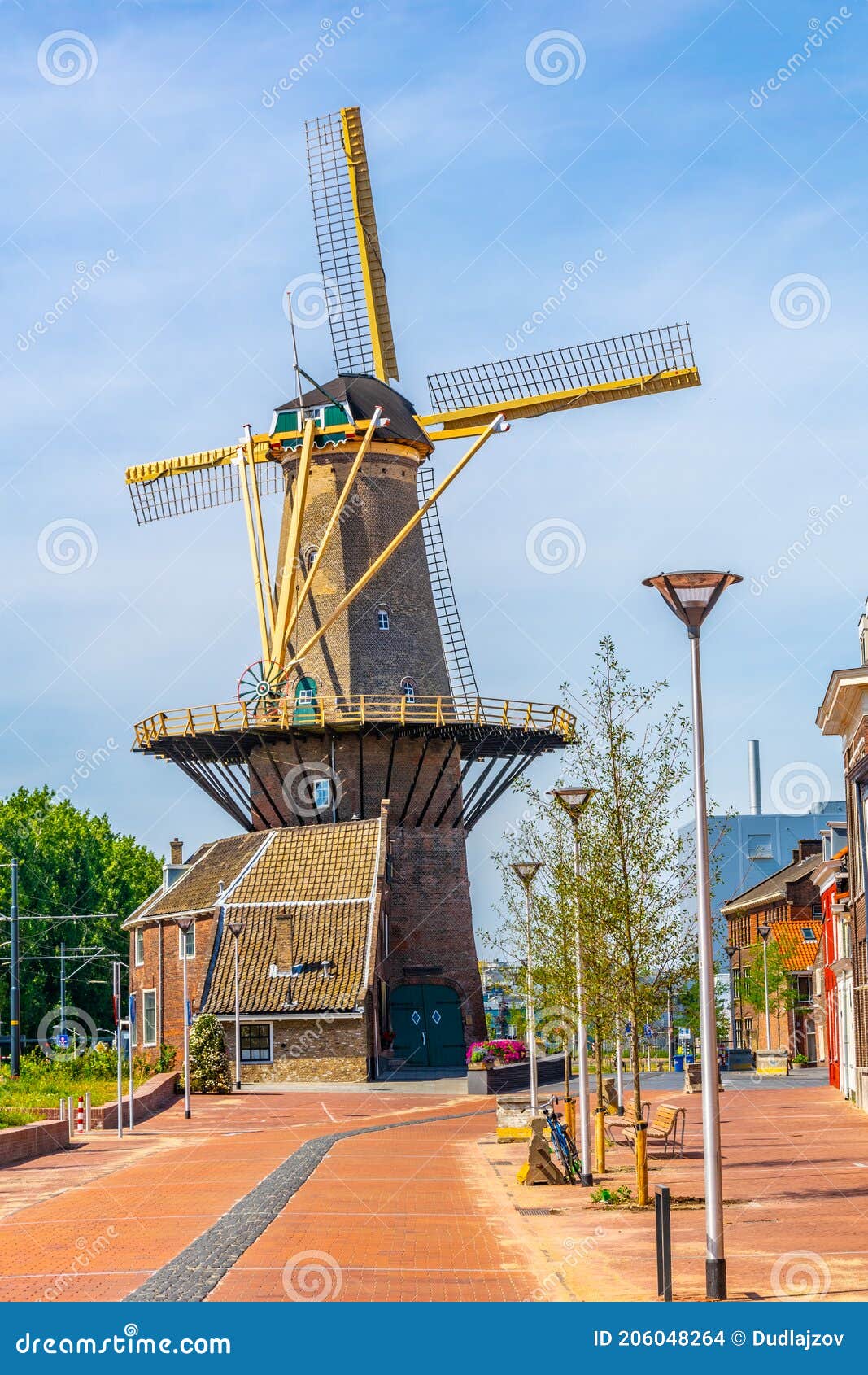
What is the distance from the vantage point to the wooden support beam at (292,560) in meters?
48.6

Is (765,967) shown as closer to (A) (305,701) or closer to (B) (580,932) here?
(A) (305,701)

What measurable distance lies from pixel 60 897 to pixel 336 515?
31343 mm

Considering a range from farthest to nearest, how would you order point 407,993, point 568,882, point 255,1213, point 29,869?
point 29,869
point 407,993
point 568,882
point 255,1213

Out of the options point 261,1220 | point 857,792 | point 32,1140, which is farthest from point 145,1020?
point 261,1220

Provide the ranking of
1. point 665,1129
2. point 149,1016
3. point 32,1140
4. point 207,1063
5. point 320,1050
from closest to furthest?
point 665,1129
point 32,1140
point 207,1063
point 320,1050
point 149,1016

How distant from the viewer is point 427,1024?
1928 inches

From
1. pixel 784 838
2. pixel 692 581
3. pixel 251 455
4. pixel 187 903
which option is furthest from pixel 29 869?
pixel 784 838

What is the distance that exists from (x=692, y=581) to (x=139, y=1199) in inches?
451

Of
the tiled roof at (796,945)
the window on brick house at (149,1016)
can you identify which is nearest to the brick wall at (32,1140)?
the window on brick house at (149,1016)

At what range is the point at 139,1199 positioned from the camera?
827 inches

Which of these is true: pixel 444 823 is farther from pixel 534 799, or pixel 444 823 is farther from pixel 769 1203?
pixel 769 1203

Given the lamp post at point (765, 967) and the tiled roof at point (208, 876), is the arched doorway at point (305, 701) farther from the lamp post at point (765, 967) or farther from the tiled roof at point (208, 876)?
the lamp post at point (765, 967)

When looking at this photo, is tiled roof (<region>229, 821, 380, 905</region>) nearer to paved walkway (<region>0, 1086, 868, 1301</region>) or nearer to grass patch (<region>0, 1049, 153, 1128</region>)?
grass patch (<region>0, 1049, 153, 1128</region>)

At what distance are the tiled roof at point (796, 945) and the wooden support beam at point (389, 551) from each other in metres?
30.9
